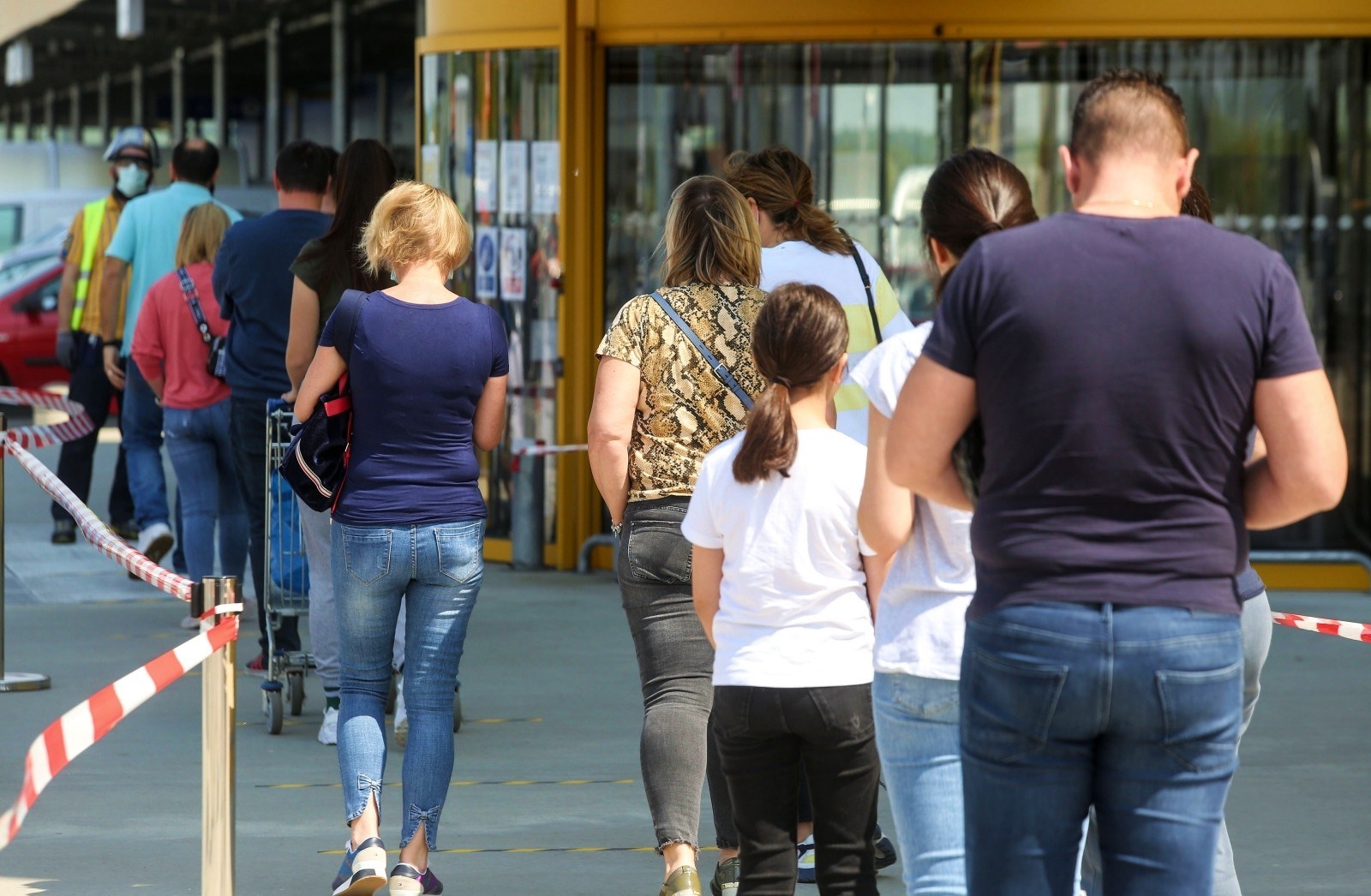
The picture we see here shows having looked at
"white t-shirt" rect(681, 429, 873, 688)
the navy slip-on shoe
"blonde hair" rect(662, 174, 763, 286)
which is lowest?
the navy slip-on shoe

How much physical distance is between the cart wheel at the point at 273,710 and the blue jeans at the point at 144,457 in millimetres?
3037

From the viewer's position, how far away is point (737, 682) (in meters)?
3.82

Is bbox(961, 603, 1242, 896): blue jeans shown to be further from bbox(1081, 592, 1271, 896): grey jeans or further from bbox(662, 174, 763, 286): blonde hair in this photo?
bbox(662, 174, 763, 286): blonde hair

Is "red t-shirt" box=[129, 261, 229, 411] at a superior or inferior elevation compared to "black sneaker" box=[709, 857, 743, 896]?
superior

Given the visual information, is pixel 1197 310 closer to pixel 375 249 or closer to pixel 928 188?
pixel 928 188

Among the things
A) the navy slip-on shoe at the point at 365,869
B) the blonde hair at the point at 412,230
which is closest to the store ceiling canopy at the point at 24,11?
the blonde hair at the point at 412,230

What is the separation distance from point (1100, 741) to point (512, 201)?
752cm

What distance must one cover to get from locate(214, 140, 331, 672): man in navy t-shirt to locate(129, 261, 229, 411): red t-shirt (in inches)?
27.8

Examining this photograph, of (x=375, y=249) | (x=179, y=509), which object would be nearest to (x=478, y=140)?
(x=179, y=509)

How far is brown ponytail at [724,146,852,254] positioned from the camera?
202 inches

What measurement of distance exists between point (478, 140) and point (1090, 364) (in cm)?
770

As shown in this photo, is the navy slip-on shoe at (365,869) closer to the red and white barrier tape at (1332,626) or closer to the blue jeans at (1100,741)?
the blue jeans at (1100,741)

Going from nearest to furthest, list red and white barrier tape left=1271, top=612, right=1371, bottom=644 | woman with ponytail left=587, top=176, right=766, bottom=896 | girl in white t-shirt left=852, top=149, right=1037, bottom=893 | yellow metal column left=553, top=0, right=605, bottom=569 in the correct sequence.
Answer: girl in white t-shirt left=852, top=149, right=1037, bottom=893 → woman with ponytail left=587, top=176, right=766, bottom=896 → red and white barrier tape left=1271, top=612, right=1371, bottom=644 → yellow metal column left=553, top=0, right=605, bottom=569

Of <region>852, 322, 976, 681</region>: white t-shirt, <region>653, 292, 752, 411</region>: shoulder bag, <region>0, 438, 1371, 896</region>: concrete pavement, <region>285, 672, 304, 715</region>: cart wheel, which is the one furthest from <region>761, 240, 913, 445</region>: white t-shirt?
<region>285, 672, 304, 715</region>: cart wheel
